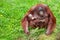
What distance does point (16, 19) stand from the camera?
8.15 metres

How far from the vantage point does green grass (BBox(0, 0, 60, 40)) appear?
721cm

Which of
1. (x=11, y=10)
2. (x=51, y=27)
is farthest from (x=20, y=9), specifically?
(x=51, y=27)

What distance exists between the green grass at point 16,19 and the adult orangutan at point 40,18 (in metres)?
0.15

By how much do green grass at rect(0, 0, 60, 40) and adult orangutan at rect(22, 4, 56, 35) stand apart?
15cm

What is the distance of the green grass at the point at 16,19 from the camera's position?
7.21 meters

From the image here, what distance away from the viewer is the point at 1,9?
858cm

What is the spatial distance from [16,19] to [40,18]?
3.13 ft

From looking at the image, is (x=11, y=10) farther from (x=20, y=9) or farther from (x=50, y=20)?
(x=50, y=20)

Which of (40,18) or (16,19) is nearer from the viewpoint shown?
(40,18)

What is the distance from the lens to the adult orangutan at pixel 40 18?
7.34 m

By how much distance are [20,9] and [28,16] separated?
49.5 inches

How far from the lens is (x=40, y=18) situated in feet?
24.3

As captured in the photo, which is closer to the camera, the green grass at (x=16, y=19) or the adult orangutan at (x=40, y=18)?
the green grass at (x=16, y=19)

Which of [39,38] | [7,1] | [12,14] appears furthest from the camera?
[7,1]
